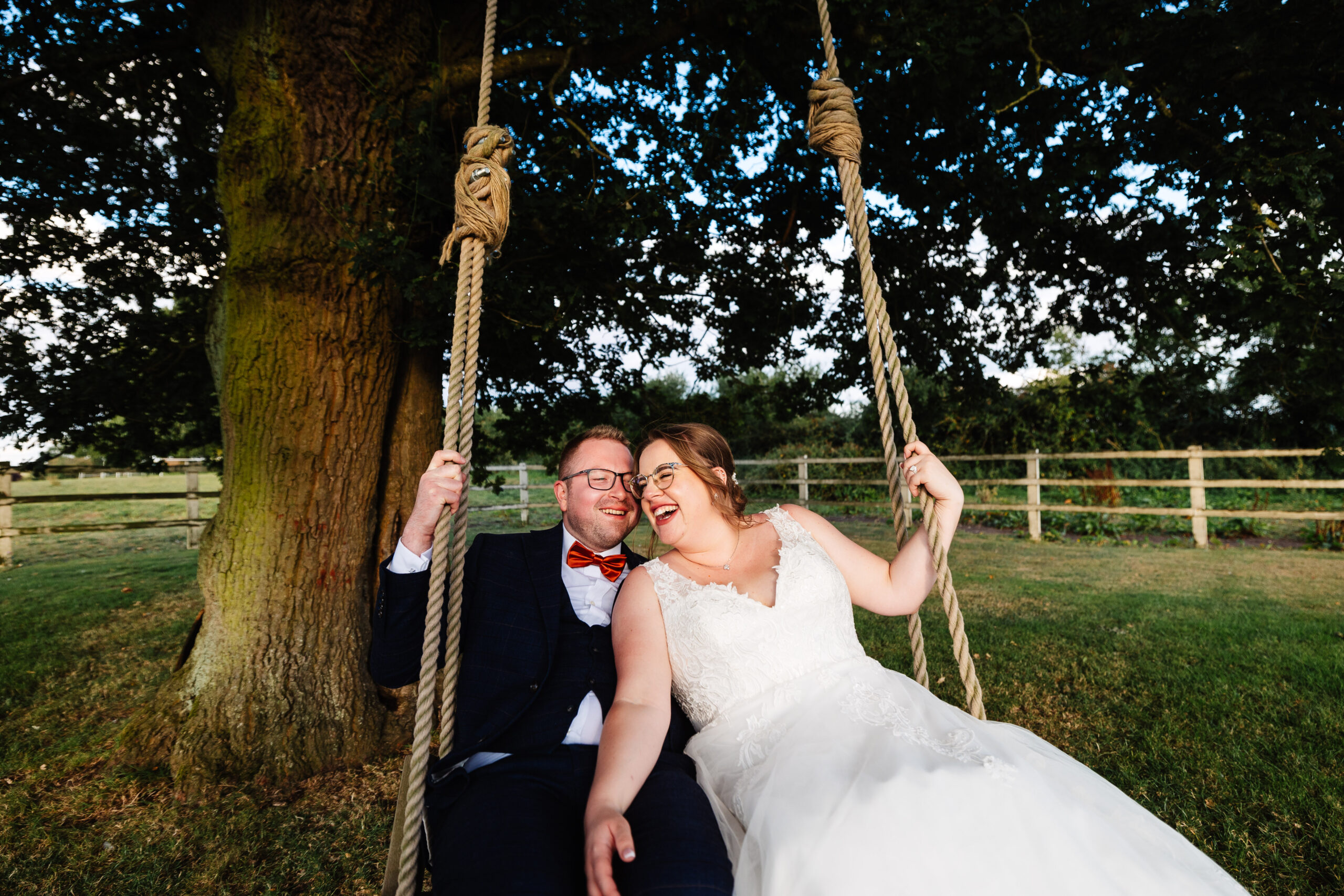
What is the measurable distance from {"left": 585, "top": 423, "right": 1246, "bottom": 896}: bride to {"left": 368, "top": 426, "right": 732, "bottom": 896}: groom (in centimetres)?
8

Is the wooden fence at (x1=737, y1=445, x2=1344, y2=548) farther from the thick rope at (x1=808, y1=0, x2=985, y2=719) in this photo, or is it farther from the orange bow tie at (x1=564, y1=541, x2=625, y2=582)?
the orange bow tie at (x1=564, y1=541, x2=625, y2=582)

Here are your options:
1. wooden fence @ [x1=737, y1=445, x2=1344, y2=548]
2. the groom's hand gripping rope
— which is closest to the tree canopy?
the groom's hand gripping rope

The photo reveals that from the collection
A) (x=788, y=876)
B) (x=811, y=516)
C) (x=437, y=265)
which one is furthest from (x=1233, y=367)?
(x=437, y=265)

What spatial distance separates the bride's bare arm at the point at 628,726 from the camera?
1.26m

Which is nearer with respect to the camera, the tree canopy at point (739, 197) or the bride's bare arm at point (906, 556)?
the bride's bare arm at point (906, 556)

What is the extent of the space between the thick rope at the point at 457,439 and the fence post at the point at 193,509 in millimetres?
10687

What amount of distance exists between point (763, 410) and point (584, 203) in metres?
3.18

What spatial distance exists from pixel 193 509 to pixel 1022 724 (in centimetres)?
1177

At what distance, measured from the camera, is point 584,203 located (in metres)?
2.72

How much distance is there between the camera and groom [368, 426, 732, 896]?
1.29 m

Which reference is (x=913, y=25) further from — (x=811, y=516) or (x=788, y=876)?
(x=788, y=876)

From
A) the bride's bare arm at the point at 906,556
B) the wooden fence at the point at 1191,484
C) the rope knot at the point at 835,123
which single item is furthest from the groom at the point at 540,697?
the wooden fence at the point at 1191,484

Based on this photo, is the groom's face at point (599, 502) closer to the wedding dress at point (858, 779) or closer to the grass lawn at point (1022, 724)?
the wedding dress at point (858, 779)

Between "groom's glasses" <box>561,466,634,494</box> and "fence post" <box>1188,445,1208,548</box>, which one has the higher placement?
"groom's glasses" <box>561,466,634,494</box>
